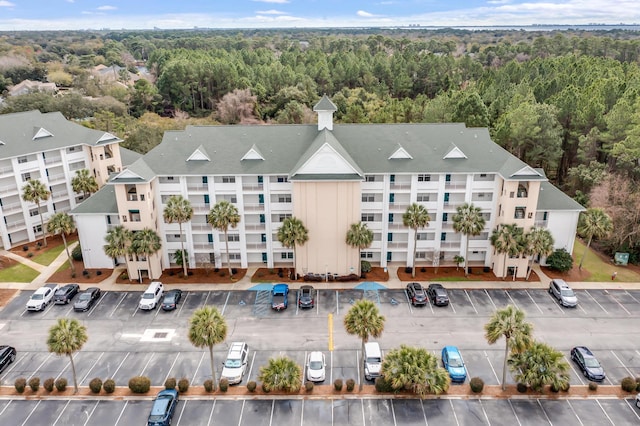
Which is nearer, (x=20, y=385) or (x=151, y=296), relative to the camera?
(x=20, y=385)

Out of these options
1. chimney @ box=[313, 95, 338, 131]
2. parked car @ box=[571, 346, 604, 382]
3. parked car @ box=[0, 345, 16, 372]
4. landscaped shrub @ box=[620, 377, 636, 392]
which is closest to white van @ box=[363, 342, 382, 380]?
parked car @ box=[571, 346, 604, 382]

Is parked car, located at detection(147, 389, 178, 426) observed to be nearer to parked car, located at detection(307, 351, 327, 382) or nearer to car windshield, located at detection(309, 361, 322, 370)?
parked car, located at detection(307, 351, 327, 382)

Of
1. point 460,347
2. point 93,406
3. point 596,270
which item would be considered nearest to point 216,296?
point 93,406

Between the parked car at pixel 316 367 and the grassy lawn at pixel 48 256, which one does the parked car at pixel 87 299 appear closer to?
the grassy lawn at pixel 48 256

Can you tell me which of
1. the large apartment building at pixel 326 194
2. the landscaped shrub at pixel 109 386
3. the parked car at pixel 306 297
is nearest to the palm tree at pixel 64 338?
the landscaped shrub at pixel 109 386

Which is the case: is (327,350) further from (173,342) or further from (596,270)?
(596,270)

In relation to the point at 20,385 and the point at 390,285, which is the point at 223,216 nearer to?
the point at 390,285

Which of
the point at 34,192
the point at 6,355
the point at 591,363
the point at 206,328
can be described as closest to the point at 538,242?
the point at 591,363
